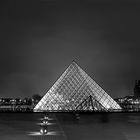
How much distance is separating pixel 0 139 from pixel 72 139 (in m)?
3.00

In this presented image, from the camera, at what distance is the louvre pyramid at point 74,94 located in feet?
222

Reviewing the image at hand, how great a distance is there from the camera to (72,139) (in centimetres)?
1703

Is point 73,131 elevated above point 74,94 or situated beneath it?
situated beneath

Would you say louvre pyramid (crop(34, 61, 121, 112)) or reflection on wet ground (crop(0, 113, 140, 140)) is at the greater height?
louvre pyramid (crop(34, 61, 121, 112))

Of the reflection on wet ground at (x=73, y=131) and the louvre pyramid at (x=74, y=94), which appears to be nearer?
the reflection on wet ground at (x=73, y=131)

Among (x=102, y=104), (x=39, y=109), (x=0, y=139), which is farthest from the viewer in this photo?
(x=39, y=109)

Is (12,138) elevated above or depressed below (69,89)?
below

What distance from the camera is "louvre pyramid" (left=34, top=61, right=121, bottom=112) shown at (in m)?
67.8

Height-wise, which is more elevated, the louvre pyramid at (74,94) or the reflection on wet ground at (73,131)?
the louvre pyramid at (74,94)

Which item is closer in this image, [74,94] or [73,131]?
[73,131]

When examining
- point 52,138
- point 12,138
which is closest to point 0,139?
point 12,138

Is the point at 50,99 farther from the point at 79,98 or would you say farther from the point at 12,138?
the point at 12,138

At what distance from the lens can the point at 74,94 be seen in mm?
70062

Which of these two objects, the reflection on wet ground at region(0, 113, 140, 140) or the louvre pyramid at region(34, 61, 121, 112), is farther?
the louvre pyramid at region(34, 61, 121, 112)
